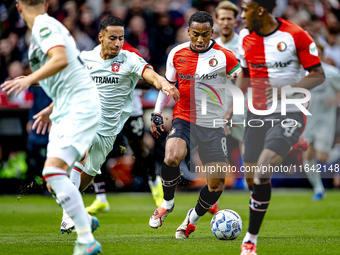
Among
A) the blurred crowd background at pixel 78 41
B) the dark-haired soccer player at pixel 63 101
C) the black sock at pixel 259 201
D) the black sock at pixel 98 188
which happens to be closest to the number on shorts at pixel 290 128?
the black sock at pixel 259 201

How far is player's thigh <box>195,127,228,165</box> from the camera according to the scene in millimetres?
6439

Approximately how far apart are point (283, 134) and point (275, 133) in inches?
3.3

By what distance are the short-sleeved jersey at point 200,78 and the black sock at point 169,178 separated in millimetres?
697

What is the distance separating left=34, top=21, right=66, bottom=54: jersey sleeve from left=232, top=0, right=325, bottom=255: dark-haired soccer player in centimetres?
221

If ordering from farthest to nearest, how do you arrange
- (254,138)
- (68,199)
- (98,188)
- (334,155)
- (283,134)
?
1. (334,155)
2. (98,188)
3. (254,138)
4. (283,134)
5. (68,199)

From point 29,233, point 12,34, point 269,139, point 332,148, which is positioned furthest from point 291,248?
point 12,34

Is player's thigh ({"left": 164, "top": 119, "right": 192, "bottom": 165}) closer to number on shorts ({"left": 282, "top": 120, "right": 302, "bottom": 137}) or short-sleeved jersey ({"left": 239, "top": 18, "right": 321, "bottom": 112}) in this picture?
short-sleeved jersey ({"left": 239, "top": 18, "right": 321, "bottom": 112})

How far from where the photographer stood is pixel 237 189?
1362cm

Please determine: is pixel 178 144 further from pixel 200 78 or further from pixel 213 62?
pixel 213 62

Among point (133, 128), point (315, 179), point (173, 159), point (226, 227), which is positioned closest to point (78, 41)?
point (133, 128)

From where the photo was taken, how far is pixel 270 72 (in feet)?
19.1

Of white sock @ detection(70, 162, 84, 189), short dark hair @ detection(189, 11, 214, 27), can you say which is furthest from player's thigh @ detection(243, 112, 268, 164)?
white sock @ detection(70, 162, 84, 189)

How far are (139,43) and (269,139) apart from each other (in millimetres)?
8227

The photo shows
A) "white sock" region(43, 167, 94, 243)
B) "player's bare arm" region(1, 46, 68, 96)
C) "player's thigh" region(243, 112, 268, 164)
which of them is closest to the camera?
"player's bare arm" region(1, 46, 68, 96)
